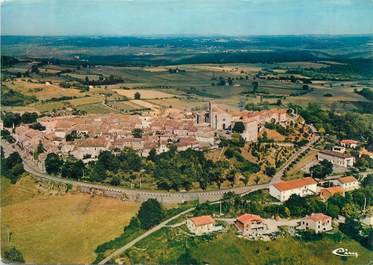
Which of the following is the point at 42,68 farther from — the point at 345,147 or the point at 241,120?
the point at 345,147

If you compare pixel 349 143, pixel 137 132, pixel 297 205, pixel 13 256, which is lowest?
pixel 13 256

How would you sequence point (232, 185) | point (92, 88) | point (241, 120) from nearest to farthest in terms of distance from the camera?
point (232, 185)
point (241, 120)
point (92, 88)

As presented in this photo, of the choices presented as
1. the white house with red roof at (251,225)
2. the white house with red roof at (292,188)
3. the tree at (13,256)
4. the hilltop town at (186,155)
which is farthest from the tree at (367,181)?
the tree at (13,256)

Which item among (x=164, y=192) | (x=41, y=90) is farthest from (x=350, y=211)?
(x=41, y=90)

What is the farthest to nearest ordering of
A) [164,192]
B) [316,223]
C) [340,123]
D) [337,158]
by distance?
[340,123] < [337,158] < [164,192] < [316,223]

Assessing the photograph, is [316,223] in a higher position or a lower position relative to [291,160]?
lower

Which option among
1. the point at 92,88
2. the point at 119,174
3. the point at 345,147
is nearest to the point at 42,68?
the point at 92,88

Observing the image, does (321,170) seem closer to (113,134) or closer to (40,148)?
(113,134)
